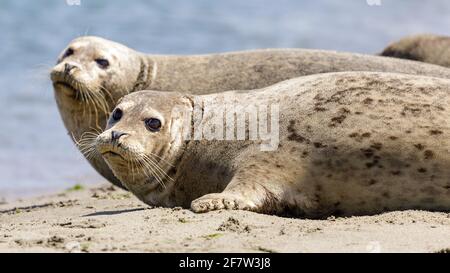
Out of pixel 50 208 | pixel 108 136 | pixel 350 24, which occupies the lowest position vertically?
pixel 50 208

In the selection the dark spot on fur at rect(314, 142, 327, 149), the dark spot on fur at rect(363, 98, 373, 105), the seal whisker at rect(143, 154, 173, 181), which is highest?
the dark spot on fur at rect(363, 98, 373, 105)

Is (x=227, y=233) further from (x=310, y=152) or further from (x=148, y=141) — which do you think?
(x=148, y=141)

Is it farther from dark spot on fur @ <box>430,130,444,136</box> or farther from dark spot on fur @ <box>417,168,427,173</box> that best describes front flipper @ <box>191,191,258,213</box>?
dark spot on fur @ <box>430,130,444,136</box>

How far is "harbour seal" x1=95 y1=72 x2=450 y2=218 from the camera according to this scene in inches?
226

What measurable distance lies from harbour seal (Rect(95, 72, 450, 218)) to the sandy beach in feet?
0.62

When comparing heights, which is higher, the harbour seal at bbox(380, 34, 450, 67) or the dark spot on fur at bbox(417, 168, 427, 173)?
the harbour seal at bbox(380, 34, 450, 67)

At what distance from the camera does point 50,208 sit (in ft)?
26.0

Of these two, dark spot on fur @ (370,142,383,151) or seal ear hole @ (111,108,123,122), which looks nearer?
dark spot on fur @ (370,142,383,151)

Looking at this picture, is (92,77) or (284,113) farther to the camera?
(92,77)

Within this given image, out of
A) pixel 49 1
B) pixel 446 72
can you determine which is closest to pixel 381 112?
pixel 446 72

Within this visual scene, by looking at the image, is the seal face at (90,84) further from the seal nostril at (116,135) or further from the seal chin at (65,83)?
the seal nostril at (116,135)

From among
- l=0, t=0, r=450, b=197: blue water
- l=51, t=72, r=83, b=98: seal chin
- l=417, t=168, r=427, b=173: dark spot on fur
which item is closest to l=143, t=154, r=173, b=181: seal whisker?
l=417, t=168, r=427, b=173: dark spot on fur
